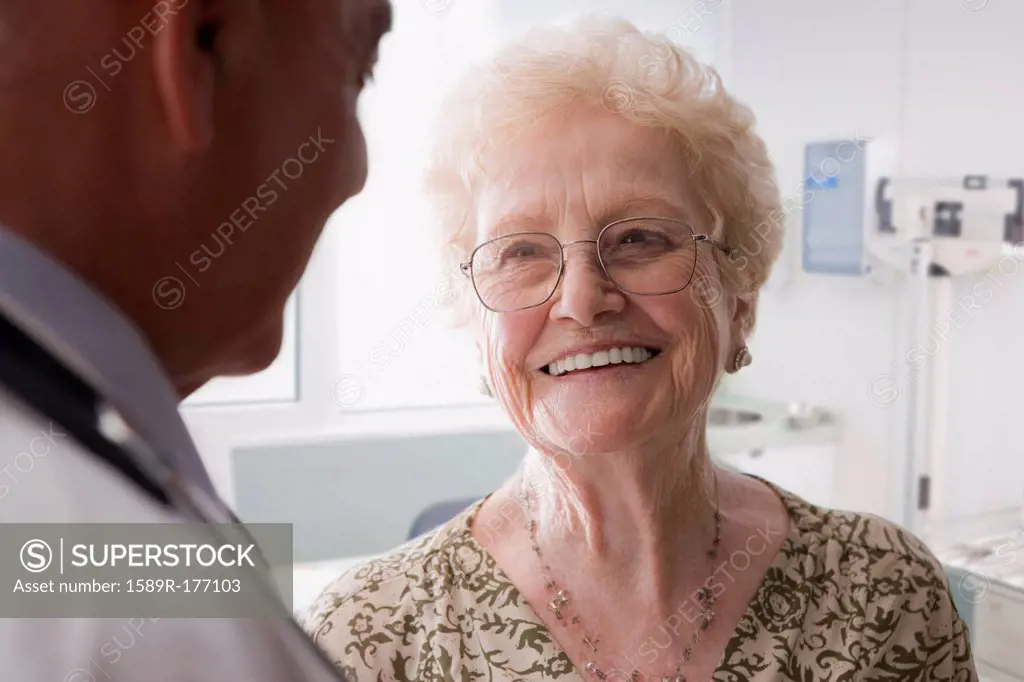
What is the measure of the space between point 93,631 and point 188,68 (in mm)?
159

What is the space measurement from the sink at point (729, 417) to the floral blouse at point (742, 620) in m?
1.84

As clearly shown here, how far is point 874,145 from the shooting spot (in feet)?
8.23

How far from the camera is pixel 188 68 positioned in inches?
9.8

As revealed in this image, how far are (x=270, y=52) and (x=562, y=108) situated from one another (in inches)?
26.4

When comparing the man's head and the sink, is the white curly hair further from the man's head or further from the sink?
the sink

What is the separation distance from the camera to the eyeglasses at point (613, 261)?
2.98 feet

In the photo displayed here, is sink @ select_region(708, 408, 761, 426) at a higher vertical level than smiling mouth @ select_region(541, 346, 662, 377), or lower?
lower

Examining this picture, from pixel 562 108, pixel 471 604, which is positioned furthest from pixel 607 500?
→ pixel 562 108

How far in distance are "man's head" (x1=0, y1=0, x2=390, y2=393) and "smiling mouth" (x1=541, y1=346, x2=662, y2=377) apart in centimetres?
61

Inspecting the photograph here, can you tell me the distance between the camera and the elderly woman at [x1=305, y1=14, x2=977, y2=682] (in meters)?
0.87

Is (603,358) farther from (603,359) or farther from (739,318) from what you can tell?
Result: (739,318)

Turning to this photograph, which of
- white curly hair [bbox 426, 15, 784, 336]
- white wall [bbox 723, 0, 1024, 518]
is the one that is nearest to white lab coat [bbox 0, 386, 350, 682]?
white curly hair [bbox 426, 15, 784, 336]

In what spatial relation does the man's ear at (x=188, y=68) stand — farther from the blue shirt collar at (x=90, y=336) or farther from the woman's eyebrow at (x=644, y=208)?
the woman's eyebrow at (x=644, y=208)

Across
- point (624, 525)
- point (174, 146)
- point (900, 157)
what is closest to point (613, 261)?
point (624, 525)
